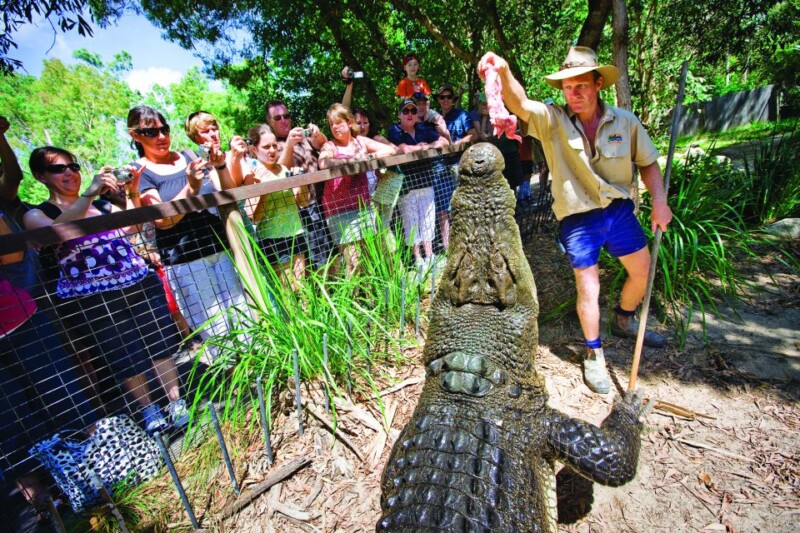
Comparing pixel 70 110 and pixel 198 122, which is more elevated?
pixel 70 110

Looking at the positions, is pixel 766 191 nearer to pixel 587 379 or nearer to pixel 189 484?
pixel 587 379

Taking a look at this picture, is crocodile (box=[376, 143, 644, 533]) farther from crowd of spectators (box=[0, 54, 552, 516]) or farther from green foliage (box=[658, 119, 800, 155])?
green foliage (box=[658, 119, 800, 155])

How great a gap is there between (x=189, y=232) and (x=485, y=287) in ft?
6.64

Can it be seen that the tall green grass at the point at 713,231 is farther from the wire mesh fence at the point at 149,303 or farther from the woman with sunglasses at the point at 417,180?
the wire mesh fence at the point at 149,303

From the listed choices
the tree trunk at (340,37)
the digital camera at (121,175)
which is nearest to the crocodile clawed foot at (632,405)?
the digital camera at (121,175)

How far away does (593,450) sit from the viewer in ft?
5.15

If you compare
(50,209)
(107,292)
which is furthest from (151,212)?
(50,209)

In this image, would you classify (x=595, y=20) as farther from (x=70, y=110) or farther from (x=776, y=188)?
(x=70, y=110)

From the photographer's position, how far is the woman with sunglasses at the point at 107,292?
2.16 meters

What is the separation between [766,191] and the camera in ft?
12.4

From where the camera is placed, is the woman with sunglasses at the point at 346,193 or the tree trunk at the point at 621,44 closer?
the woman with sunglasses at the point at 346,193

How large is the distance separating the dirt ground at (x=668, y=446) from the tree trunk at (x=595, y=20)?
11.2 feet

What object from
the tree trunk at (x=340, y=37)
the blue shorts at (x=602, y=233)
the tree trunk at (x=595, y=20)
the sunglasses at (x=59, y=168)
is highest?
the tree trunk at (x=340, y=37)

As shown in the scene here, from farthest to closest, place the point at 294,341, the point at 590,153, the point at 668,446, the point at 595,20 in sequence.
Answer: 1. the point at 595,20
2. the point at 590,153
3. the point at 294,341
4. the point at 668,446
